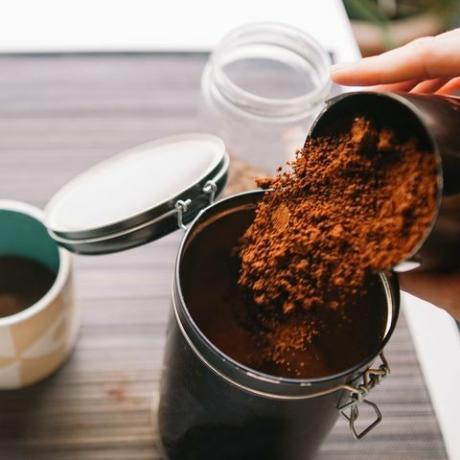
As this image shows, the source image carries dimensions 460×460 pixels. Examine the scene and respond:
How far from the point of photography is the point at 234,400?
49 centimetres

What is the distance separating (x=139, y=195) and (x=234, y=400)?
0.20m

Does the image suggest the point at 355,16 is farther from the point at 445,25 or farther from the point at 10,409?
the point at 10,409

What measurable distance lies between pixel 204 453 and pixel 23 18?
0.64 metres

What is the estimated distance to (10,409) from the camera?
0.66 m

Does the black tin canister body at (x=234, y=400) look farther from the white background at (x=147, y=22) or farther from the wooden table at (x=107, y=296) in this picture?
the white background at (x=147, y=22)

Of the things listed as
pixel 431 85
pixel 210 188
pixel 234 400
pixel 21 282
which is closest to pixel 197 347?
pixel 234 400

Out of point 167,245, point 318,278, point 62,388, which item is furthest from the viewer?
point 167,245

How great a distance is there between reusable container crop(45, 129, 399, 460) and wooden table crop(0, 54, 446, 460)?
9cm

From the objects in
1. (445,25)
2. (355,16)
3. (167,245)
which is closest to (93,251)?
(167,245)

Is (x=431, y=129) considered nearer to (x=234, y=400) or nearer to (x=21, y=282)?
(x=234, y=400)

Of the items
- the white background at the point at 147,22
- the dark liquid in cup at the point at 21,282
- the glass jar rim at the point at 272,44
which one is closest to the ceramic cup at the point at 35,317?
the dark liquid in cup at the point at 21,282

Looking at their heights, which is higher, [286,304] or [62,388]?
[286,304]

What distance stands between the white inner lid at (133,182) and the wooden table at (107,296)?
0.16 m

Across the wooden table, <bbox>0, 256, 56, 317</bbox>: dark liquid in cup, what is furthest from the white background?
<bbox>0, 256, 56, 317</bbox>: dark liquid in cup
